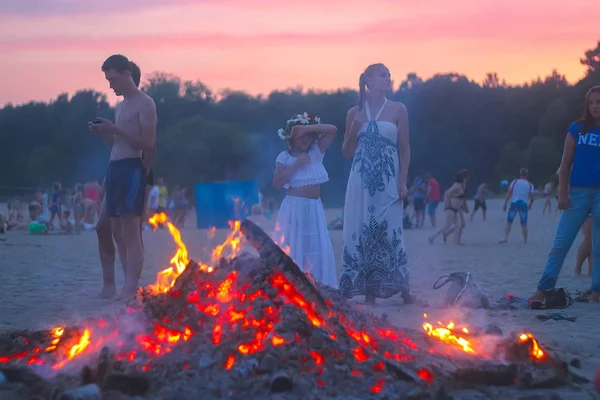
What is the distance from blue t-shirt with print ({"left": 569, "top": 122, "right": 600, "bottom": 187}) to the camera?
7.29 metres

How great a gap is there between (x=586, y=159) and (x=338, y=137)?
51258mm

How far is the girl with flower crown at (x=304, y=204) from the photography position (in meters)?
7.01

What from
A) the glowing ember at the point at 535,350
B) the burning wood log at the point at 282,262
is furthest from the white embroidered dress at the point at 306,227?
the glowing ember at the point at 535,350

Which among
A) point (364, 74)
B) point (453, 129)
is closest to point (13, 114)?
point (453, 129)

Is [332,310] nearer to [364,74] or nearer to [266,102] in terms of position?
[364,74]

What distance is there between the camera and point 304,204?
705 centimetres

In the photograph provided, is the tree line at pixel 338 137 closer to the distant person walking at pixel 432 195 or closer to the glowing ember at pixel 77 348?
the distant person walking at pixel 432 195

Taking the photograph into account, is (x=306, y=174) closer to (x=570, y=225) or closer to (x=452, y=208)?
(x=570, y=225)

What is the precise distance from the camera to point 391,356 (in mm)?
4430

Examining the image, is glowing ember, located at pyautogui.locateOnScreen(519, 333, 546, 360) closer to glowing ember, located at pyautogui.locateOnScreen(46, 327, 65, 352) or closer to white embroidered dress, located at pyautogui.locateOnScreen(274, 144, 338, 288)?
white embroidered dress, located at pyautogui.locateOnScreen(274, 144, 338, 288)

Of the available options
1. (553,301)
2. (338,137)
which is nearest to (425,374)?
(553,301)

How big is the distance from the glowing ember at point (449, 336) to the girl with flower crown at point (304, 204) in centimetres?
201

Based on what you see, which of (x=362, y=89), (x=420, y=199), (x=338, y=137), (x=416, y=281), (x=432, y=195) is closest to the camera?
(x=362, y=89)

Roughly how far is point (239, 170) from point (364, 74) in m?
59.8
